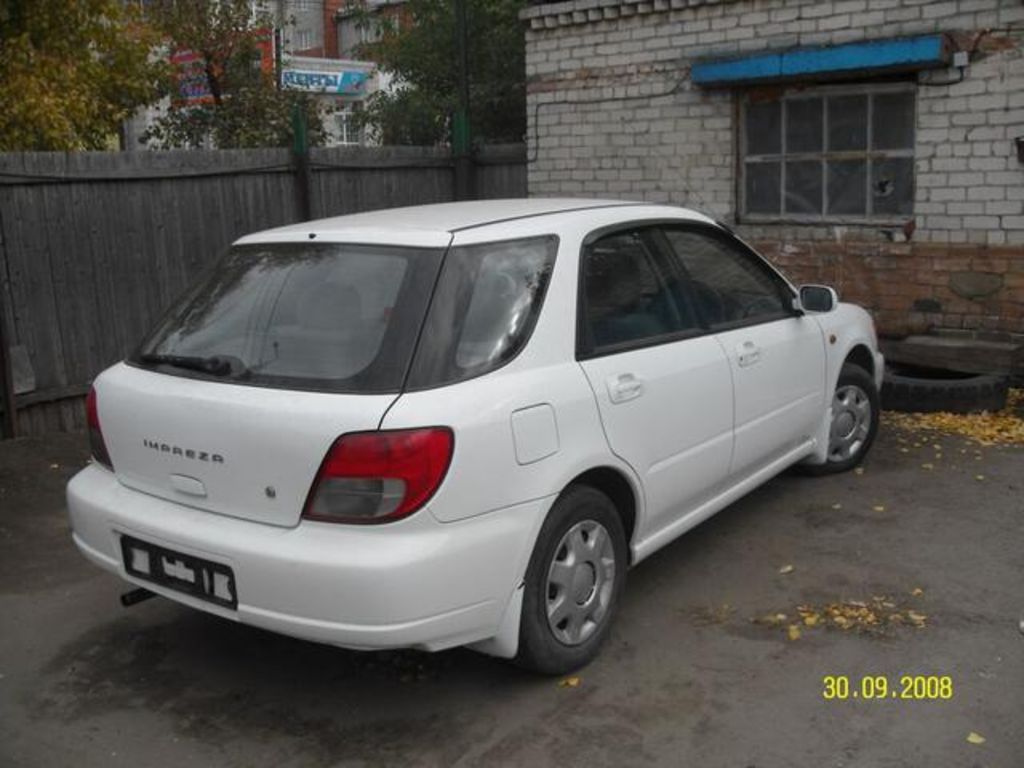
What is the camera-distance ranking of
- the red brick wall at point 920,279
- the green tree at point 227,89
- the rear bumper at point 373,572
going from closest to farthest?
the rear bumper at point 373,572, the red brick wall at point 920,279, the green tree at point 227,89

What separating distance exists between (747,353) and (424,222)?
161cm

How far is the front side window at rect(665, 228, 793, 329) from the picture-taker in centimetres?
453

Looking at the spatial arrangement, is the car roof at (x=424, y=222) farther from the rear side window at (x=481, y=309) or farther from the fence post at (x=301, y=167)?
the fence post at (x=301, y=167)

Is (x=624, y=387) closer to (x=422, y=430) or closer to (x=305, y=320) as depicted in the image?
(x=422, y=430)

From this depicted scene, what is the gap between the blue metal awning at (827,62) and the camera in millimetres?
7645

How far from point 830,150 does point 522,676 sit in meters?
6.08

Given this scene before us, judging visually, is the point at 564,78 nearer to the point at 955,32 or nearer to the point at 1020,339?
the point at 955,32

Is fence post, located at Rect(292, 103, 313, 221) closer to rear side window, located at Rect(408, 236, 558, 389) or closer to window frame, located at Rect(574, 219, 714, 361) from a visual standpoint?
window frame, located at Rect(574, 219, 714, 361)

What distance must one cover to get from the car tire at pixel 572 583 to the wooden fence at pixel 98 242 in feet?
15.5

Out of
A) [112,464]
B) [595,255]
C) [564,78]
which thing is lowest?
[112,464]

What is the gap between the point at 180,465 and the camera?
3.46m

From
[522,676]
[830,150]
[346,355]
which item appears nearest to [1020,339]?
[830,150]

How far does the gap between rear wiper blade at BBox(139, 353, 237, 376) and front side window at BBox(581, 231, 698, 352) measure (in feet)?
4.04
